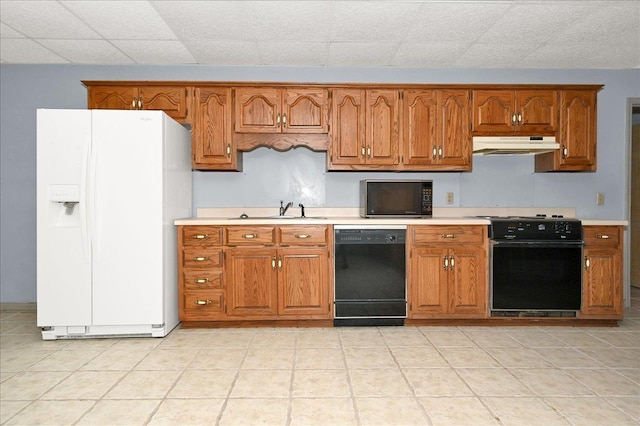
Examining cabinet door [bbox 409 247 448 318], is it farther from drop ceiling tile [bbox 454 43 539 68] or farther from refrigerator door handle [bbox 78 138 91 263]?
refrigerator door handle [bbox 78 138 91 263]

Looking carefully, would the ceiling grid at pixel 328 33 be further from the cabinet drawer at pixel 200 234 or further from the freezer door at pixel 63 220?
the cabinet drawer at pixel 200 234

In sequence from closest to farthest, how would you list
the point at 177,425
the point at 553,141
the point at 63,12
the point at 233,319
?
the point at 177,425 < the point at 63,12 < the point at 233,319 < the point at 553,141

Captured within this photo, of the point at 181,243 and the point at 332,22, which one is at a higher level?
the point at 332,22

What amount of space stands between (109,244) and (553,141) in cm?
395

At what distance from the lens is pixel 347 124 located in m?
3.83

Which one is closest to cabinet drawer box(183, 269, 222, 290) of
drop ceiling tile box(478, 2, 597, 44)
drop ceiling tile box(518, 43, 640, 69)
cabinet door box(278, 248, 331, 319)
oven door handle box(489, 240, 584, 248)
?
cabinet door box(278, 248, 331, 319)

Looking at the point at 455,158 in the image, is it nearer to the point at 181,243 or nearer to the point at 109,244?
the point at 181,243

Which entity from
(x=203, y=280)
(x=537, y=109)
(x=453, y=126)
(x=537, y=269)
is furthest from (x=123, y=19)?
(x=537, y=269)

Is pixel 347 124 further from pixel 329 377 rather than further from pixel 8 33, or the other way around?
pixel 8 33

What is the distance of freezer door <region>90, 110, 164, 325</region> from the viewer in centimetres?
318

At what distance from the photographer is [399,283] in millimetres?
3561

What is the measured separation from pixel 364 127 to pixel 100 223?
239cm

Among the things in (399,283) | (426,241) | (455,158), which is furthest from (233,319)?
(455,158)

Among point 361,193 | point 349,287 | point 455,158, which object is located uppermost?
point 455,158
